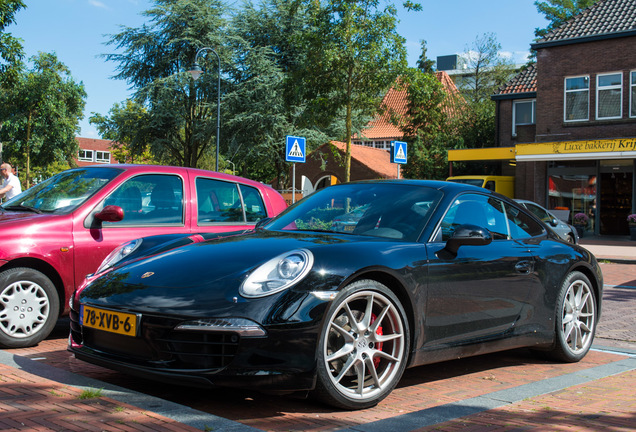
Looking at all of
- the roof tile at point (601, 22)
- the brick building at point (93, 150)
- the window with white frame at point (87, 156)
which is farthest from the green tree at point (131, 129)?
the window with white frame at point (87, 156)

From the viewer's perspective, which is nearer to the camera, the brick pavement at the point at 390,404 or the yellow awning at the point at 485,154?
the brick pavement at the point at 390,404

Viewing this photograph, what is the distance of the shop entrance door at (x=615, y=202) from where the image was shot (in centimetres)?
2494

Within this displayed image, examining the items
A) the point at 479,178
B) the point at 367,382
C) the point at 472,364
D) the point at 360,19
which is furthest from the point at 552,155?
the point at 367,382

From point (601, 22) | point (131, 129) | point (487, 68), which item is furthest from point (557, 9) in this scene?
point (131, 129)

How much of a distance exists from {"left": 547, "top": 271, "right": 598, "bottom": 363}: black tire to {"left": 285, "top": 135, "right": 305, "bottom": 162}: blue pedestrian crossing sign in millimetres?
10617

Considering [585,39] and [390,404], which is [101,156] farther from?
[390,404]

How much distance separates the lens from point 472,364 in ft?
17.4

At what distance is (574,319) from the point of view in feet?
17.9

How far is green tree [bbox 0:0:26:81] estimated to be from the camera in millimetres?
17750

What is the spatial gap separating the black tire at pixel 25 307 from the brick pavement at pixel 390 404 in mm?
152

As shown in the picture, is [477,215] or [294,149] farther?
[294,149]

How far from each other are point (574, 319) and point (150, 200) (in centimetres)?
394

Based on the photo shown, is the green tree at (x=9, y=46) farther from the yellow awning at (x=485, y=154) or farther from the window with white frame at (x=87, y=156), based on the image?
the window with white frame at (x=87, y=156)

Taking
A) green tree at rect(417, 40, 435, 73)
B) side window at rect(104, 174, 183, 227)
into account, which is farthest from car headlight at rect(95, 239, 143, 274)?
green tree at rect(417, 40, 435, 73)
